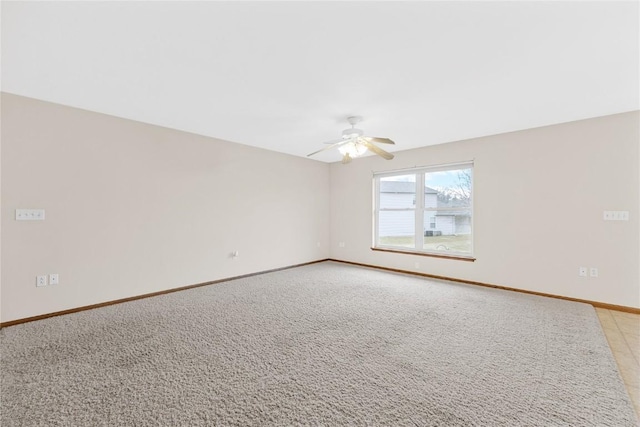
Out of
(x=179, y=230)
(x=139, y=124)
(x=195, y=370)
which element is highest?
(x=139, y=124)

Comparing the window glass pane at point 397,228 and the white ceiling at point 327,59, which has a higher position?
the white ceiling at point 327,59

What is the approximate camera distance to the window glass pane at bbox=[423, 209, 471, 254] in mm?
4648

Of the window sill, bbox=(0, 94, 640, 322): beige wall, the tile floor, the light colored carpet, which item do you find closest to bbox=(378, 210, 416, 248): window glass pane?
the window sill

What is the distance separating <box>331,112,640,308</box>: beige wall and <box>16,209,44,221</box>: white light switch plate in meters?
5.46

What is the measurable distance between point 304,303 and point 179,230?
2.18 meters

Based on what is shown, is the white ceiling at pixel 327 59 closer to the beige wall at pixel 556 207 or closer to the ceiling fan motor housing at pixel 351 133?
the ceiling fan motor housing at pixel 351 133

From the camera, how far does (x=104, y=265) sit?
3.34m

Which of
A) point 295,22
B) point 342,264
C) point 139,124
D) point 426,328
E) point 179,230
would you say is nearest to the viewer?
point 295,22

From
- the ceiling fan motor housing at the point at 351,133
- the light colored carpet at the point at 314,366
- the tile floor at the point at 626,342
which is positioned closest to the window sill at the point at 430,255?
the light colored carpet at the point at 314,366

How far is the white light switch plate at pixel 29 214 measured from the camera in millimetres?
2811

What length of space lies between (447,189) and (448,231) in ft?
2.50

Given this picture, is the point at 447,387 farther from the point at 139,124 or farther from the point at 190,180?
the point at 139,124

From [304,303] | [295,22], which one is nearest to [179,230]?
[304,303]

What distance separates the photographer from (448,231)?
16.0 ft
